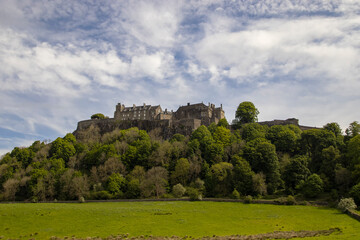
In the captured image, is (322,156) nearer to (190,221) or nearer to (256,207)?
(256,207)

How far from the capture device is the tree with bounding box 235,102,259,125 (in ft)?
292

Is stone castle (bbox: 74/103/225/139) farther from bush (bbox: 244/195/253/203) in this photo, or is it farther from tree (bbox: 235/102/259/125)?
bush (bbox: 244/195/253/203)

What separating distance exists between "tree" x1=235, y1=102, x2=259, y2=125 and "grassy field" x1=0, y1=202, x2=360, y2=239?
4455 centimetres

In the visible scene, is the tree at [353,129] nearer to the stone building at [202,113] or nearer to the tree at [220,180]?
the tree at [220,180]

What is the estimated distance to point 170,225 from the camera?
36.2m

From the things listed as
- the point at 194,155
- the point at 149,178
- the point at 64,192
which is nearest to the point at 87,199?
the point at 64,192

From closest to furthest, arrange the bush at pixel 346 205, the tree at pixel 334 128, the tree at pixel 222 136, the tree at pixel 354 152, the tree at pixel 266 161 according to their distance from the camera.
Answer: the bush at pixel 346 205 < the tree at pixel 354 152 < the tree at pixel 266 161 < the tree at pixel 334 128 < the tree at pixel 222 136

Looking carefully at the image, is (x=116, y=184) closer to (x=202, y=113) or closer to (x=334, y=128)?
(x=202, y=113)

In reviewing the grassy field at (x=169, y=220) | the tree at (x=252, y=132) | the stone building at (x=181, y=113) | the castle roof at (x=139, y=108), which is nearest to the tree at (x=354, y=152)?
the grassy field at (x=169, y=220)

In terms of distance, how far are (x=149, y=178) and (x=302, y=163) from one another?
2940 cm

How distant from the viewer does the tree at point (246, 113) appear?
88.9m

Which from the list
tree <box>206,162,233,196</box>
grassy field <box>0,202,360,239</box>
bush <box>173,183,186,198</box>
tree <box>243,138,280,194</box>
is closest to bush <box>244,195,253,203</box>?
grassy field <box>0,202,360,239</box>

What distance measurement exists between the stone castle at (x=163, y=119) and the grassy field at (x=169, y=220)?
1684 inches

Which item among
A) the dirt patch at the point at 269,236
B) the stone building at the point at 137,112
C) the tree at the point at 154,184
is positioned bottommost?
the dirt patch at the point at 269,236
